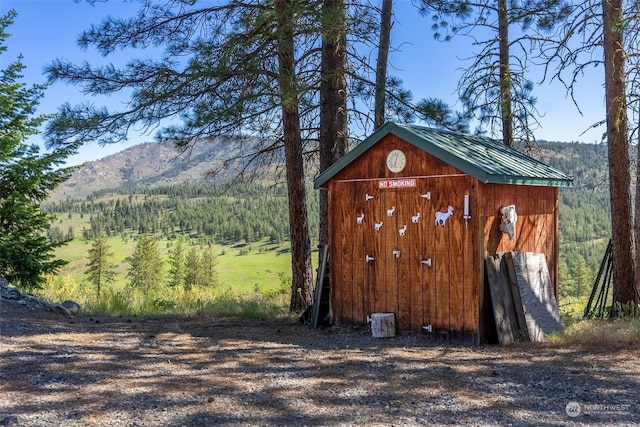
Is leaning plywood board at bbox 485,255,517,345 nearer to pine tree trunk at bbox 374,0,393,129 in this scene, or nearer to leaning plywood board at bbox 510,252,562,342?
leaning plywood board at bbox 510,252,562,342

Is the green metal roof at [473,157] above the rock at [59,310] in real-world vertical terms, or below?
above

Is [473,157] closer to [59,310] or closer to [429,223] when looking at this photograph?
[429,223]

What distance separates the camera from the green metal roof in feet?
22.2

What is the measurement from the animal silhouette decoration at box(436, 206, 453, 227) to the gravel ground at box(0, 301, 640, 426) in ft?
5.04

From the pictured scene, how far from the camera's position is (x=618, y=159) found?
28.2 feet

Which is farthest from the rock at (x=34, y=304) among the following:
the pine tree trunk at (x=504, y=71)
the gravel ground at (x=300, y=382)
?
the pine tree trunk at (x=504, y=71)

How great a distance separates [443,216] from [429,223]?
0.23 metres

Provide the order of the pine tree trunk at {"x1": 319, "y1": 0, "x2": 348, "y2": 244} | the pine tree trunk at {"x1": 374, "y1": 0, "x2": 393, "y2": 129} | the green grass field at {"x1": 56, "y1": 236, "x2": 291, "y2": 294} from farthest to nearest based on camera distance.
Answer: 1. the green grass field at {"x1": 56, "y1": 236, "x2": 291, "y2": 294}
2. the pine tree trunk at {"x1": 374, "y1": 0, "x2": 393, "y2": 129}
3. the pine tree trunk at {"x1": 319, "y1": 0, "x2": 348, "y2": 244}

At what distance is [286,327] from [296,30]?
195 inches

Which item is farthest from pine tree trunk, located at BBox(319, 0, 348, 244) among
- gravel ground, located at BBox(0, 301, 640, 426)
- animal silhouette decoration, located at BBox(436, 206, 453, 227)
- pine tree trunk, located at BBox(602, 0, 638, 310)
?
pine tree trunk, located at BBox(602, 0, 638, 310)

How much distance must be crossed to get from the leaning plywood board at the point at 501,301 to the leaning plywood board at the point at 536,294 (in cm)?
18

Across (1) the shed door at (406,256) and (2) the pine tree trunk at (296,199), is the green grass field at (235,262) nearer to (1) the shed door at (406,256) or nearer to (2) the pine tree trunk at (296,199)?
(2) the pine tree trunk at (296,199)

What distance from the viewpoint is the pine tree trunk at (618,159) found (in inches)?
336

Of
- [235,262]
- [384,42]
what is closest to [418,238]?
[384,42]
